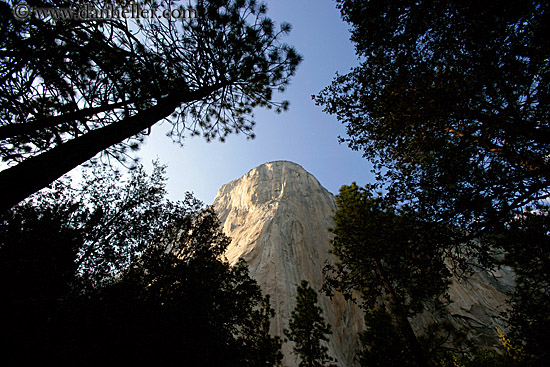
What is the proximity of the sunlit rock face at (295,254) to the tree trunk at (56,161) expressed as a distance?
2450 cm

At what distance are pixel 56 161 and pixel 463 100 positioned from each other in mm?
7488

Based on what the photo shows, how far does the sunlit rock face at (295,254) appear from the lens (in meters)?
26.7

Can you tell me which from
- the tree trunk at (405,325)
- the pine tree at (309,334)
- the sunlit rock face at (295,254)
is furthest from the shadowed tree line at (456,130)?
the sunlit rock face at (295,254)

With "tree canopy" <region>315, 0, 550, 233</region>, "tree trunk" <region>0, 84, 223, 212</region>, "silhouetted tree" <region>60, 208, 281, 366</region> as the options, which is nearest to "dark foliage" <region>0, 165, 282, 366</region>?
"silhouetted tree" <region>60, 208, 281, 366</region>

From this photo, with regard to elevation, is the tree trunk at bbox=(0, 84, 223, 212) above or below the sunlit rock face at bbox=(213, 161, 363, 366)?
below

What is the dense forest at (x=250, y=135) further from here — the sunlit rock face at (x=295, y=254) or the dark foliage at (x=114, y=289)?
the sunlit rock face at (x=295, y=254)

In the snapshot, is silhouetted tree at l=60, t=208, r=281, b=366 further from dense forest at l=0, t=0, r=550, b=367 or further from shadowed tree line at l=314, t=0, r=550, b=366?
shadowed tree line at l=314, t=0, r=550, b=366

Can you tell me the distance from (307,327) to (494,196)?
16.4 m

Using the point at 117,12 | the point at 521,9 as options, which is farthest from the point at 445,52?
the point at 117,12

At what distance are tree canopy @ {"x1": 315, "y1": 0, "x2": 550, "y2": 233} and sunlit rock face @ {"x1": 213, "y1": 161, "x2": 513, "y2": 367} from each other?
18.7 meters

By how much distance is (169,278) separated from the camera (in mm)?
8703

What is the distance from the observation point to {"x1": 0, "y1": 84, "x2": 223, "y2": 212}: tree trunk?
234 centimetres

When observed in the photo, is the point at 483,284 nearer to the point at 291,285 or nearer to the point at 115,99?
the point at 291,285

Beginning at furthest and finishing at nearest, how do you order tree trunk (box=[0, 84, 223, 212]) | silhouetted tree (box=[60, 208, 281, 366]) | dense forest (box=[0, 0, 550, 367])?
1. silhouetted tree (box=[60, 208, 281, 366])
2. dense forest (box=[0, 0, 550, 367])
3. tree trunk (box=[0, 84, 223, 212])
